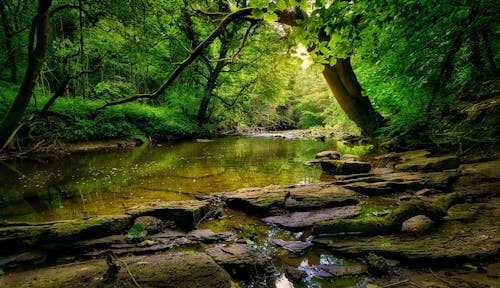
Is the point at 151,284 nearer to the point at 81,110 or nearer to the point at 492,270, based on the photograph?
the point at 492,270

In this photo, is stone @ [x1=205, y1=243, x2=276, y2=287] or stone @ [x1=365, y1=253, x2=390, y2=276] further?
stone @ [x1=205, y1=243, x2=276, y2=287]

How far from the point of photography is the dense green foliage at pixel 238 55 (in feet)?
9.45

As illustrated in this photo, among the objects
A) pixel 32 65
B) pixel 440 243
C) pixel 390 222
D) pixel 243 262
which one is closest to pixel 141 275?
pixel 243 262

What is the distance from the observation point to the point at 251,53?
18391mm

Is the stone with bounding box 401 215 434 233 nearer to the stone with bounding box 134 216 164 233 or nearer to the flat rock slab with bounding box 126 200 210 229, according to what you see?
the flat rock slab with bounding box 126 200 210 229

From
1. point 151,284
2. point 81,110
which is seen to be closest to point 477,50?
point 151,284

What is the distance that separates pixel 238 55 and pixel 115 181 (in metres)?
13.5

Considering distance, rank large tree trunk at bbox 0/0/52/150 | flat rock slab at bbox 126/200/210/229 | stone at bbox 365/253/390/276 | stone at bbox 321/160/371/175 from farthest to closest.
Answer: stone at bbox 321/160/371/175
large tree trunk at bbox 0/0/52/150
flat rock slab at bbox 126/200/210/229
stone at bbox 365/253/390/276

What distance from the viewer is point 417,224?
2699mm

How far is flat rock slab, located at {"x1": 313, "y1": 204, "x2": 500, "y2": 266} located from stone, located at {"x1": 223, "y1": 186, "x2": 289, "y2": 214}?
1.09 meters

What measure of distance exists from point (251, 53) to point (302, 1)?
677 inches

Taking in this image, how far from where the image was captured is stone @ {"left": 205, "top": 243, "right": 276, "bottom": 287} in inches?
86.4

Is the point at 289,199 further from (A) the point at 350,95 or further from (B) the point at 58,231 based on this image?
(A) the point at 350,95

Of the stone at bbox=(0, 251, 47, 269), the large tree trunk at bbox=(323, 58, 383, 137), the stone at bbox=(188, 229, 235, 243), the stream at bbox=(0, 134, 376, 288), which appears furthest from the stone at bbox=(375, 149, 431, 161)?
the stone at bbox=(0, 251, 47, 269)
